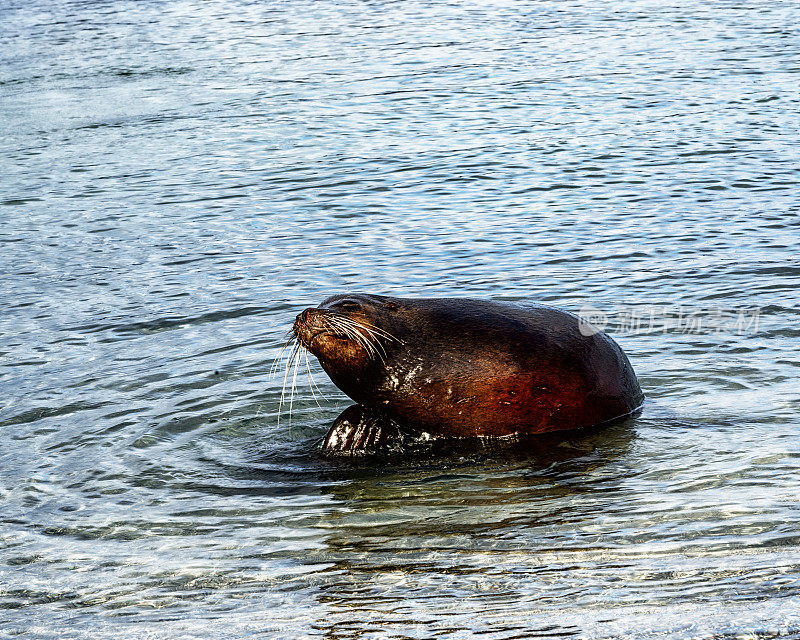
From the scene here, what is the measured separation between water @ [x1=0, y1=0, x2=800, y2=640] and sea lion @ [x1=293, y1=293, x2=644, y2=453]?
0.80ft

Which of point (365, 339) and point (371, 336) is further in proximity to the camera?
point (371, 336)

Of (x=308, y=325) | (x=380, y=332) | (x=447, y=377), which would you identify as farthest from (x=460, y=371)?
(x=308, y=325)

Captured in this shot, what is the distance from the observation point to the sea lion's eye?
22.5ft

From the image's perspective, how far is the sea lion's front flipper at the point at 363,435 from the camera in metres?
6.81

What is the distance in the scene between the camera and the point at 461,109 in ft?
56.9

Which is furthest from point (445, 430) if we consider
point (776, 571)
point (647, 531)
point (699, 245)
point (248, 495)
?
point (699, 245)

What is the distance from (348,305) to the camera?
22.6 feet

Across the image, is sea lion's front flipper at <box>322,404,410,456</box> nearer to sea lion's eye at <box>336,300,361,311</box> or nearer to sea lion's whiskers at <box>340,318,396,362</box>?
sea lion's whiskers at <box>340,318,396,362</box>

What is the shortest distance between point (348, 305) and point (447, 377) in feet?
2.22

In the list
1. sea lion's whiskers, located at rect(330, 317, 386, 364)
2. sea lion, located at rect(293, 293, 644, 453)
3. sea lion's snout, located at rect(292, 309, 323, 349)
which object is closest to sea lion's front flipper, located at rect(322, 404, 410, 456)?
sea lion, located at rect(293, 293, 644, 453)

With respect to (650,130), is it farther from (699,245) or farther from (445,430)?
(445,430)

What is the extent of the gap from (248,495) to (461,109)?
11.8m

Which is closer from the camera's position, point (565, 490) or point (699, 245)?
point (565, 490)

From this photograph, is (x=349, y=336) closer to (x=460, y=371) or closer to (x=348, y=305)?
(x=348, y=305)
